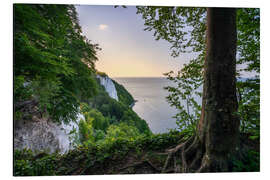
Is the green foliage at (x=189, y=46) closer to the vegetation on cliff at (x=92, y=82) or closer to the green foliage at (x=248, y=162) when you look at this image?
the vegetation on cliff at (x=92, y=82)

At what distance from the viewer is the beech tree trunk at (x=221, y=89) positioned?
1.24 metres

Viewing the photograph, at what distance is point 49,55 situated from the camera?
59.3 inches

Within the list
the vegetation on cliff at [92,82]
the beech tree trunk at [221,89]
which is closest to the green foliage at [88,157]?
the vegetation on cliff at [92,82]

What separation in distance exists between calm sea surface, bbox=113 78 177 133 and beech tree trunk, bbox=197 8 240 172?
0.71 metres

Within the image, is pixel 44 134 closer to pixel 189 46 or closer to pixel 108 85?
pixel 108 85

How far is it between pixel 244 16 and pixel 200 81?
0.95m

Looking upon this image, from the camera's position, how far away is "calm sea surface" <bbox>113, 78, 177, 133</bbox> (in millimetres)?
2067

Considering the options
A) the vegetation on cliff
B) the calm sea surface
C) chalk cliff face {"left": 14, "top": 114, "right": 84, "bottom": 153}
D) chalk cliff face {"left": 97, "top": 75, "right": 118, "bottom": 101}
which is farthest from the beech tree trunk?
chalk cliff face {"left": 14, "top": 114, "right": 84, "bottom": 153}

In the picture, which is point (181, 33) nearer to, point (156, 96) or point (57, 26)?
point (156, 96)

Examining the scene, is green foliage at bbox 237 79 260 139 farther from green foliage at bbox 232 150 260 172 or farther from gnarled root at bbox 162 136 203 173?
gnarled root at bbox 162 136 203 173

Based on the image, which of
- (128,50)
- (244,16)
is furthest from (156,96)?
(244,16)

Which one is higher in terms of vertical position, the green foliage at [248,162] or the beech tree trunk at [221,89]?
the beech tree trunk at [221,89]

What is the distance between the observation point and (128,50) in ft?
6.66

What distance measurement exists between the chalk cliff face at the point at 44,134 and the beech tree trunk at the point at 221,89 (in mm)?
1601
